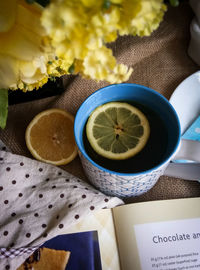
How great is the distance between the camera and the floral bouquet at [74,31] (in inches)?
9.1

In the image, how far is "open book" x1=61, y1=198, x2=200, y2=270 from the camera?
0.51 meters

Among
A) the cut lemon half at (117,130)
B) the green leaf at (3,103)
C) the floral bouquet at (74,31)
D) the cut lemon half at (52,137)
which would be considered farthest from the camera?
the cut lemon half at (52,137)

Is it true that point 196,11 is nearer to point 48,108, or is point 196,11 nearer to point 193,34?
point 193,34

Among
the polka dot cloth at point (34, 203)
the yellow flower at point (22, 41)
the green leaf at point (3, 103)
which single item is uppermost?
the yellow flower at point (22, 41)

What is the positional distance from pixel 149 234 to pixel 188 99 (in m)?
0.29

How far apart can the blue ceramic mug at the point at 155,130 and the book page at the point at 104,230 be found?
5 centimetres

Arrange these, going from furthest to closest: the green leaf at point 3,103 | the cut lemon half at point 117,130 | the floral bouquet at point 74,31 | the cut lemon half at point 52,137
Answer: the cut lemon half at point 52,137
the cut lemon half at point 117,130
the green leaf at point 3,103
the floral bouquet at point 74,31

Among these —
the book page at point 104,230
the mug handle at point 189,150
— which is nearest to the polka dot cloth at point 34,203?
the book page at point 104,230

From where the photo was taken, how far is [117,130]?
0.51 meters

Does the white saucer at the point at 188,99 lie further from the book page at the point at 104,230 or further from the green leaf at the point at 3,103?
the green leaf at the point at 3,103

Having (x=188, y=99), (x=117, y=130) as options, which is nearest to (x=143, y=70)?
(x=188, y=99)

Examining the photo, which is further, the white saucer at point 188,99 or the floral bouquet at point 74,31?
the white saucer at point 188,99

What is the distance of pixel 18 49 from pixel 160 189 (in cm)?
42

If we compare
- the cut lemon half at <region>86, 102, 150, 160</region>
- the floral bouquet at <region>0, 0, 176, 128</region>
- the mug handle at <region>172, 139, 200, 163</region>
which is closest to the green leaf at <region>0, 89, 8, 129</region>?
the floral bouquet at <region>0, 0, 176, 128</region>
